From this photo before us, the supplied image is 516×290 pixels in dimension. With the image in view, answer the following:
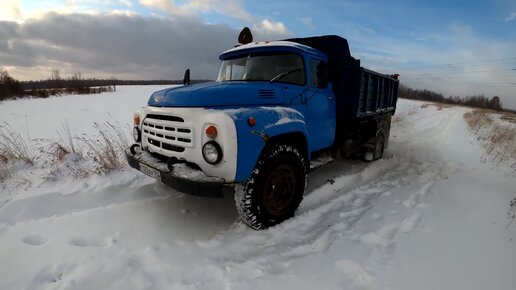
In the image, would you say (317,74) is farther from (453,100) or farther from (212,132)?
(453,100)

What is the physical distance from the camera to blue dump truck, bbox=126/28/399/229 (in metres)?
3.02

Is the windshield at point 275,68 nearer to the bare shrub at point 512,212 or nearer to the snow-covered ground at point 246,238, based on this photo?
the snow-covered ground at point 246,238

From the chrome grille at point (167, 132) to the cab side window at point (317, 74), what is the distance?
219 centimetres

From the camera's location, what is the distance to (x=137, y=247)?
9.96 feet

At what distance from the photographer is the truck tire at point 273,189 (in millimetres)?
3258

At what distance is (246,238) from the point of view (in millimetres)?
3287

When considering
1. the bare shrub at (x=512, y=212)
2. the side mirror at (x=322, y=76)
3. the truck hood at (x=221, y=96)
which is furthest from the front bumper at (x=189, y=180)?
the bare shrub at (x=512, y=212)

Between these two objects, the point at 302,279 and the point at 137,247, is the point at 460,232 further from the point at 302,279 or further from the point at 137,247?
the point at 137,247

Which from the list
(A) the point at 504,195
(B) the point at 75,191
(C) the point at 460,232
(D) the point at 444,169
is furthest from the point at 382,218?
(B) the point at 75,191

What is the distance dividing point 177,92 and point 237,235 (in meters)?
1.80

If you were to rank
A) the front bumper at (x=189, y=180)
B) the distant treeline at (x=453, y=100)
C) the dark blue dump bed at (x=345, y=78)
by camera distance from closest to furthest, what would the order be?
the front bumper at (x=189, y=180), the dark blue dump bed at (x=345, y=78), the distant treeline at (x=453, y=100)

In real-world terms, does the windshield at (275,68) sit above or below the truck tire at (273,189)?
above

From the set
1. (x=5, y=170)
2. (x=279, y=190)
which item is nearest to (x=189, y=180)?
(x=279, y=190)

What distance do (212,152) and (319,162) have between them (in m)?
2.23
